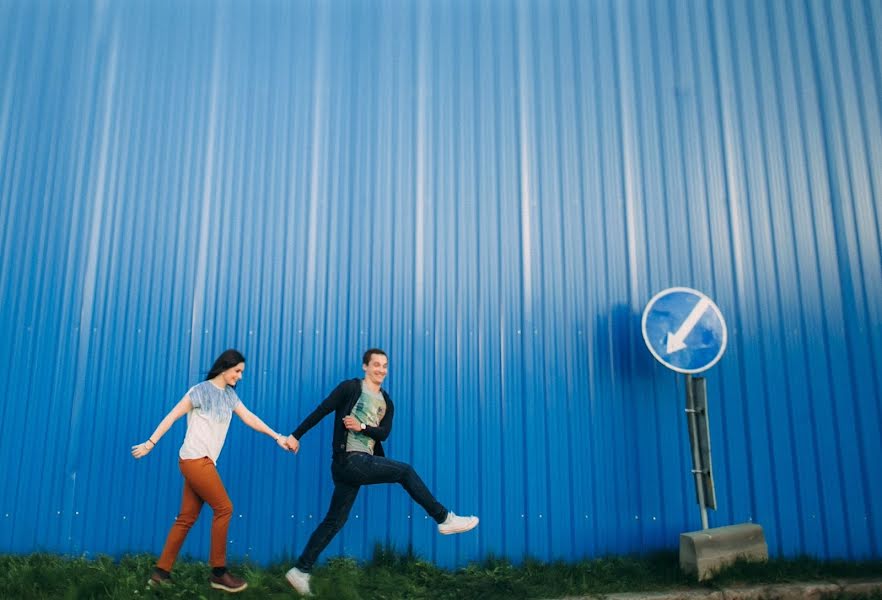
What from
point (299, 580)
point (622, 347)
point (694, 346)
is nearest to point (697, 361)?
point (694, 346)

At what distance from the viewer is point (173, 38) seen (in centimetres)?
677

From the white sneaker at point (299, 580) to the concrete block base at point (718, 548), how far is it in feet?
9.19

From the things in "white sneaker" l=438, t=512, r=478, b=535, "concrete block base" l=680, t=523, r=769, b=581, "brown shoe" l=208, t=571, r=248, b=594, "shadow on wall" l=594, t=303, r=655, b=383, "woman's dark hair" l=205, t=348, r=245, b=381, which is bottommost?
"brown shoe" l=208, t=571, r=248, b=594

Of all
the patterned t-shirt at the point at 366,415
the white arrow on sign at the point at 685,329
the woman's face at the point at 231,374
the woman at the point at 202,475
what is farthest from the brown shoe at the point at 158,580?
the white arrow on sign at the point at 685,329

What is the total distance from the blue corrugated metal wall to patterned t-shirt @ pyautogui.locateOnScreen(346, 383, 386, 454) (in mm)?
863

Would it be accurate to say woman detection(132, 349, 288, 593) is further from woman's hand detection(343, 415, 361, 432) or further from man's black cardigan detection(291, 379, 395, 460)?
woman's hand detection(343, 415, 361, 432)

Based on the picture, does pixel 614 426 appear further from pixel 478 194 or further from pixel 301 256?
pixel 301 256

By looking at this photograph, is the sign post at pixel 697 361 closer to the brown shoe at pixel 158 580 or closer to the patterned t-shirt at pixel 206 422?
the patterned t-shirt at pixel 206 422

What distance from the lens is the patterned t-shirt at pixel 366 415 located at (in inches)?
183

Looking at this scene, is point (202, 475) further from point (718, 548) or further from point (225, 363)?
point (718, 548)

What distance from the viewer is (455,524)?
4.55 metres

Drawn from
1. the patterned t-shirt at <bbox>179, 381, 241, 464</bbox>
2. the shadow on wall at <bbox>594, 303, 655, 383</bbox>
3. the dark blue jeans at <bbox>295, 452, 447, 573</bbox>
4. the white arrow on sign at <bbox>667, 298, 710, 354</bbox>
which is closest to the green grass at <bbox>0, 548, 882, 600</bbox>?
the dark blue jeans at <bbox>295, 452, 447, 573</bbox>

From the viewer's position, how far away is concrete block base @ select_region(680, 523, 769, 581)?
186 inches

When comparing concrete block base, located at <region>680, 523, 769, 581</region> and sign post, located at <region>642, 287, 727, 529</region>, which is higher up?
sign post, located at <region>642, 287, 727, 529</region>
